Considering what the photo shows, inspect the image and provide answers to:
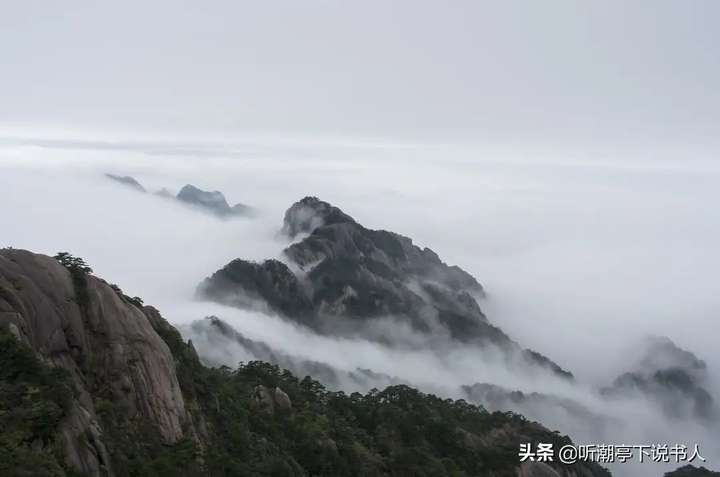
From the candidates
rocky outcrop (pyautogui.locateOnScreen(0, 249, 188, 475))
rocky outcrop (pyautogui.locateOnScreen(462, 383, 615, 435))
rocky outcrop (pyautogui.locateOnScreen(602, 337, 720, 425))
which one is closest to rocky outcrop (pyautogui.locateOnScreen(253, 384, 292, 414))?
rocky outcrop (pyautogui.locateOnScreen(0, 249, 188, 475))

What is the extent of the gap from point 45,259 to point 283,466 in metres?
15.3

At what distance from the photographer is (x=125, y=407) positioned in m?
24.0

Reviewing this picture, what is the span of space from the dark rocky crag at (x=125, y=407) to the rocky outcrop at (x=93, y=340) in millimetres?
50

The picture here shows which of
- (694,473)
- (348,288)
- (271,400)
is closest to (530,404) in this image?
(694,473)

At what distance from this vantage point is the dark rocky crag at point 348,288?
118m

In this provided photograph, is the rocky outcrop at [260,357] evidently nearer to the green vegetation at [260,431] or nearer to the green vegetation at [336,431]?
the green vegetation at [336,431]

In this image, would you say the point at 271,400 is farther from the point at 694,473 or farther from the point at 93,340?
the point at 694,473

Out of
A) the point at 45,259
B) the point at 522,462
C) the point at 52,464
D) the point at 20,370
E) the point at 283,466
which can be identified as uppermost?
the point at 45,259

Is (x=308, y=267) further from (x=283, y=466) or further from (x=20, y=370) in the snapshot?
(x=20, y=370)

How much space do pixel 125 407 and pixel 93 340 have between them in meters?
3.47

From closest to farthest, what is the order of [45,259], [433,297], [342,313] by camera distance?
1. [45,259]
2. [342,313]
3. [433,297]

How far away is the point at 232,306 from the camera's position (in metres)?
113

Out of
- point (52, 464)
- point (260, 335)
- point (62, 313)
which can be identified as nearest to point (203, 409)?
point (62, 313)

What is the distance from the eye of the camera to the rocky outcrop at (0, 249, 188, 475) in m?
22.9
